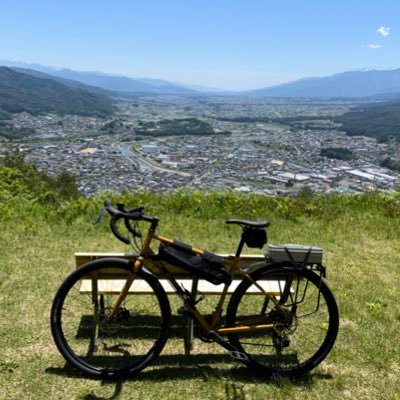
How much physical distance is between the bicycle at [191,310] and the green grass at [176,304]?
232 mm

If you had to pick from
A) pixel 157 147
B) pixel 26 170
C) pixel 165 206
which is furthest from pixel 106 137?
pixel 165 206

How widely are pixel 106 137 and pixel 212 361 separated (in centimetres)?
8950

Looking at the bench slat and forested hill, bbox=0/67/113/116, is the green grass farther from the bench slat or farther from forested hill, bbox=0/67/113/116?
forested hill, bbox=0/67/113/116

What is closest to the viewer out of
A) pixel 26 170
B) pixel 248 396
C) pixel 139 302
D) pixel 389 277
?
pixel 248 396

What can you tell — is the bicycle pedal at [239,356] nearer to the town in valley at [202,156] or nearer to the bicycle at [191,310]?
the bicycle at [191,310]

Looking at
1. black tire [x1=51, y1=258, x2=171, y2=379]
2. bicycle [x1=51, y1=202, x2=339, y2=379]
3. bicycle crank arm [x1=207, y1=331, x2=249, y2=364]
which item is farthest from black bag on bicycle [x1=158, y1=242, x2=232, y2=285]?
bicycle crank arm [x1=207, y1=331, x2=249, y2=364]

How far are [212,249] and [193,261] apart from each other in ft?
13.6

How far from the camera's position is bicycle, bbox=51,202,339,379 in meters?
4.05

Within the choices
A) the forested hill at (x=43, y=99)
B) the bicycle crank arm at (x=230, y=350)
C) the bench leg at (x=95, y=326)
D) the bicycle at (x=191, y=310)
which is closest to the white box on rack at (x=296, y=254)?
the bicycle at (x=191, y=310)

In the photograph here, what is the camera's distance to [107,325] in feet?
15.1

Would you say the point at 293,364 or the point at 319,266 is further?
the point at 293,364

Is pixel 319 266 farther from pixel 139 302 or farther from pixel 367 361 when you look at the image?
pixel 139 302

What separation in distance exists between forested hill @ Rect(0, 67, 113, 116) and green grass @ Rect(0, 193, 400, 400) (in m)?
130

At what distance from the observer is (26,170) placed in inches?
904
